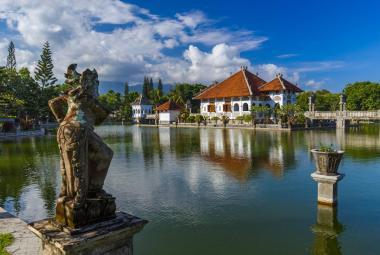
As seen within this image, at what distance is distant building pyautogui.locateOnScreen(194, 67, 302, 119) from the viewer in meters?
50.8

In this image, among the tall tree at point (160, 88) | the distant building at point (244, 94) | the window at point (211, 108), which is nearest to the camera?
the distant building at point (244, 94)

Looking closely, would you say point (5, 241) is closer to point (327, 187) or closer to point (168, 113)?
point (327, 187)

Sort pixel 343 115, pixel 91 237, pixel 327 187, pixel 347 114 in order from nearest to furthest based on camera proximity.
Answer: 1. pixel 91 237
2. pixel 327 187
3. pixel 347 114
4. pixel 343 115

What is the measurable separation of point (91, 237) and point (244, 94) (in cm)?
4990

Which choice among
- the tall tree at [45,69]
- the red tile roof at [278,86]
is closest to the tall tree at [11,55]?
the tall tree at [45,69]

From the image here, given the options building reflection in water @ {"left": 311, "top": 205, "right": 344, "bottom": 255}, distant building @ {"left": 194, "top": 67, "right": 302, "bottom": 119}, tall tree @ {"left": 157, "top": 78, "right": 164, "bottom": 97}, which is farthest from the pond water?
tall tree @ {"left": 157, "top": 78, "right": 164, "bottom": 97}

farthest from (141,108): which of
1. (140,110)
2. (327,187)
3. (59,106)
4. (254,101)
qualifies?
(59,106)

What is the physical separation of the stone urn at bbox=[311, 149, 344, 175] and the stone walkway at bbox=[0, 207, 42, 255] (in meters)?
6.49

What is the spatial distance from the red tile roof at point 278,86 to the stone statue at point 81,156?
4853cm

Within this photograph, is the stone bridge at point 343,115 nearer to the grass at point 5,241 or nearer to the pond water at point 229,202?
the pond water at point 229,202

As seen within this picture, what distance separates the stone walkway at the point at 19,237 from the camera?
5703 mm

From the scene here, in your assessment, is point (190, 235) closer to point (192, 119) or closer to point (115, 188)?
point (115, 188)

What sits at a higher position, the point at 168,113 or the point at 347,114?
the point at 168,113

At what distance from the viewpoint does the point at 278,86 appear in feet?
165
